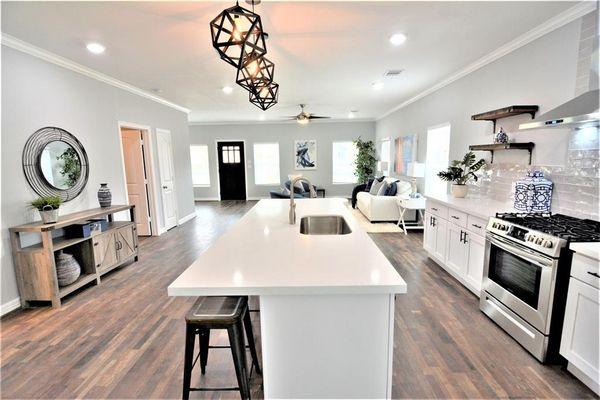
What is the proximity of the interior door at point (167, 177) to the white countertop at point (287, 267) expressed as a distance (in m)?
4.27

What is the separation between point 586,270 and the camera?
174 centimetres

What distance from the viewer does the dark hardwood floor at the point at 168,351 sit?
1.83 m

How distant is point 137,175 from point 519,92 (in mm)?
5871

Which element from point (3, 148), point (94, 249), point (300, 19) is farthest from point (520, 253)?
point (3, 148)

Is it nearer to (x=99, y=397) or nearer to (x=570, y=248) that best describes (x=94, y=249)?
(x=99, y=397)

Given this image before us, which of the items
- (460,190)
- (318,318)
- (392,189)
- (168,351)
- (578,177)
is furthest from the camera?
(392,189)

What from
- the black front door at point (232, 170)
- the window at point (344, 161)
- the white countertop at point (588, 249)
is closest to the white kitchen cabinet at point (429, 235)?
the white countertop at point (588, 249)

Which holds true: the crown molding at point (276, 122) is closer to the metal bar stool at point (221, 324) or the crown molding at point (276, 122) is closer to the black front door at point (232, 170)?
the black front door at point (232, 170)

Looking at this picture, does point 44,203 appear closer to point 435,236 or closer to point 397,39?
point 397,39

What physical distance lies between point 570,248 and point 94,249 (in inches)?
176

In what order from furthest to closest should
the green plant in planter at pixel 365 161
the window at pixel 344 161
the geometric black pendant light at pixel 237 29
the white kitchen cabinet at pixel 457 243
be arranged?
the window at pixel 344 161, the green plant in planter at pixel 365 161, the white kitchen cabinet at pixel 457 243, the geometric black pendant light at pixel 237 29

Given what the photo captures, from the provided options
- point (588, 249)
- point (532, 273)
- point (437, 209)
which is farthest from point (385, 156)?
point (588, 249)

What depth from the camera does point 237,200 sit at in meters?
9.87

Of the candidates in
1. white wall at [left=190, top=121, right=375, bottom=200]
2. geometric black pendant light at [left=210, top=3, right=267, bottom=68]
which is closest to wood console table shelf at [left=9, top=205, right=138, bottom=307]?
geometric black pendant light at [left=210, top=3, right=267, bottom=68]
